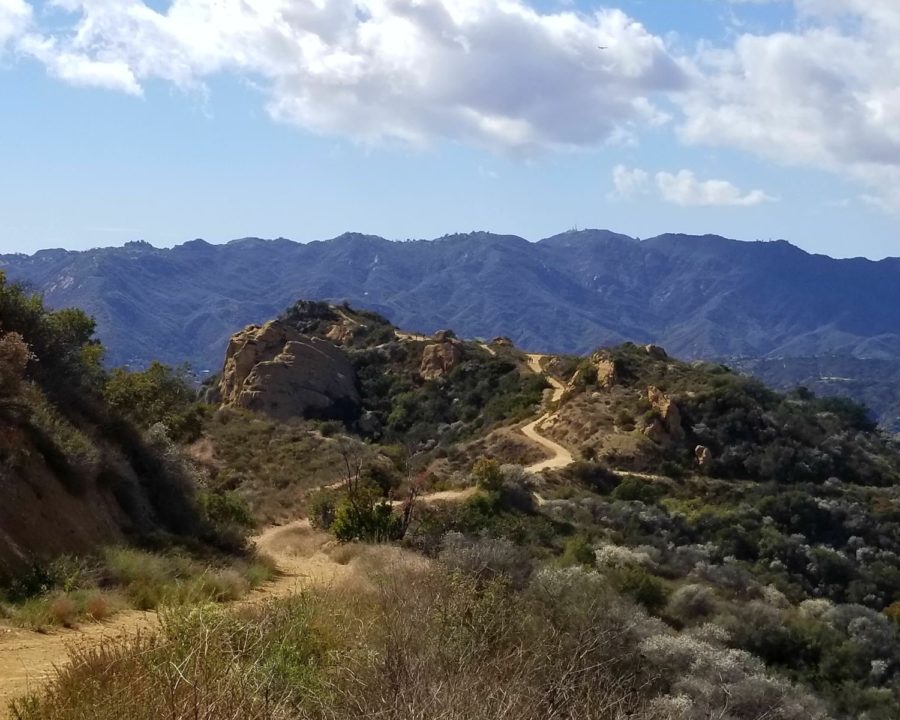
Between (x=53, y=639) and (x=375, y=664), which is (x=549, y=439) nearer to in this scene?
(x=53, y=639)

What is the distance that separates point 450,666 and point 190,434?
25.5 metres

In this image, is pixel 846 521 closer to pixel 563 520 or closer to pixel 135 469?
pixel 563 520

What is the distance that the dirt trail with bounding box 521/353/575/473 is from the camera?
34562 mm

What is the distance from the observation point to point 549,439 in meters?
39.7

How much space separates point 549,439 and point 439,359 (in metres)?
16.6

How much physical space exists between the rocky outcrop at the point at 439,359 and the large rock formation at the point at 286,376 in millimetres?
4541

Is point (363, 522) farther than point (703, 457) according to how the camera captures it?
No

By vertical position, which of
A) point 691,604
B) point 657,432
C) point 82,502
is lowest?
point 691,604

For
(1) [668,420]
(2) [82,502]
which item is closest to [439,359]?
(1) [668,420]

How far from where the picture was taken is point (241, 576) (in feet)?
39.9

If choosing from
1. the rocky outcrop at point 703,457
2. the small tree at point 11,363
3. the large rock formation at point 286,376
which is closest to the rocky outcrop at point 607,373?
the rocky outcrop at point 703,457

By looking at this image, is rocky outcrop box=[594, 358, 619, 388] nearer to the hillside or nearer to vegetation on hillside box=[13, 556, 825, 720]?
the hillside

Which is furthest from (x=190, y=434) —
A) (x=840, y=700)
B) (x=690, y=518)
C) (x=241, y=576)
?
(x=840, y=700)

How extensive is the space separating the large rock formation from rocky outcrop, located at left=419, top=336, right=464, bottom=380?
4.54m
